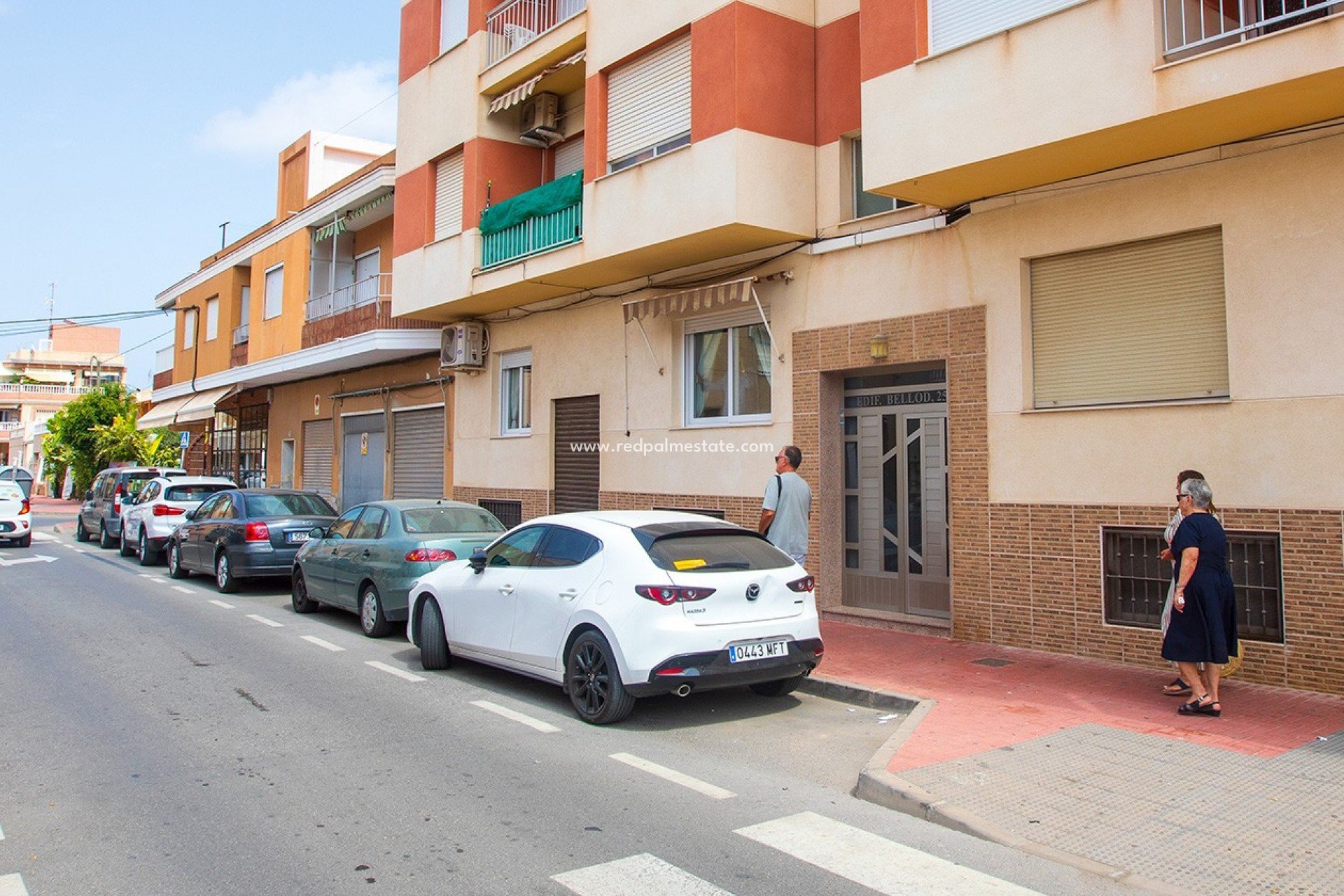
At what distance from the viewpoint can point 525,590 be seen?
792 cm

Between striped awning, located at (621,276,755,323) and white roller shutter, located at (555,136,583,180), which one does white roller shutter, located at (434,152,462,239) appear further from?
striped awning, located at (621,276,755,323)

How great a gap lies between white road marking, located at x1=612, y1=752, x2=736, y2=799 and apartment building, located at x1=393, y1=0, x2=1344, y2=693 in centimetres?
490

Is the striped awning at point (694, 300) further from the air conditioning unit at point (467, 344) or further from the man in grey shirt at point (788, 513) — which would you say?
the air conditioning unit at point (467, 344)

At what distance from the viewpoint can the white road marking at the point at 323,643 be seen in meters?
10.2

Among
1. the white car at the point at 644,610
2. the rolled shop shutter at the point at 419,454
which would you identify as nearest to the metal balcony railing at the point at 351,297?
the rolled shop shutter at the point at 419,454

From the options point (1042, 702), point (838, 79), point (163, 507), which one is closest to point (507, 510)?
point (163, 507)

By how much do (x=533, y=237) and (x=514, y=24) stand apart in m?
4.24

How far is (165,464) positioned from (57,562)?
24.1 m

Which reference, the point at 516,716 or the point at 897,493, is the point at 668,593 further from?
the point at 897,493

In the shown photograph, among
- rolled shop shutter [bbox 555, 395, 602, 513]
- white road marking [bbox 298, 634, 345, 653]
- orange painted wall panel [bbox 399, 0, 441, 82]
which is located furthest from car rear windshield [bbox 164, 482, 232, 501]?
white road marking [bbox 298, 634, 345, 653]

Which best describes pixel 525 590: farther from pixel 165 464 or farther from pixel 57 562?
pixel 165 464

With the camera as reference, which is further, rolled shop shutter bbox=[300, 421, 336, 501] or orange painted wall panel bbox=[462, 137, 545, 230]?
rolled shop shutter bbox=[300, 421, 336, 501]

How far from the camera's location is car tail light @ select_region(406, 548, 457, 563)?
34.2 feet

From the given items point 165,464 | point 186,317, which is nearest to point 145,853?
point 186,317
